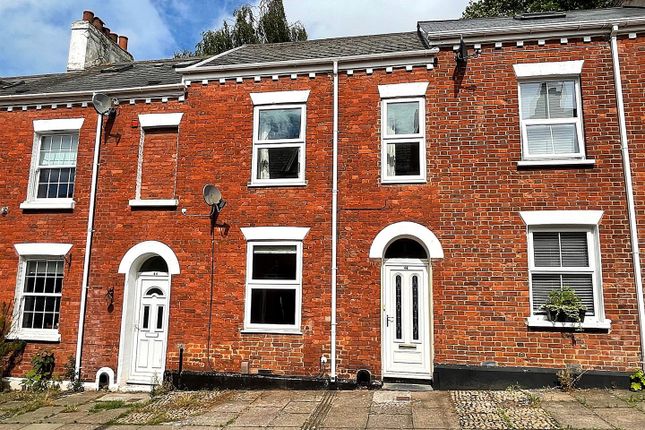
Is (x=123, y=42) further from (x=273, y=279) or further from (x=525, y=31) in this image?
(x=525, y=31)

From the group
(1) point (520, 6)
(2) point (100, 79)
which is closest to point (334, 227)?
(2) point (100, 79)

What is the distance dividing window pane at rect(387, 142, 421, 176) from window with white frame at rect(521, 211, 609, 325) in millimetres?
2191

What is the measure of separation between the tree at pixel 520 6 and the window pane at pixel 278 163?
1344 cm

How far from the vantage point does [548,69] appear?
8.49 meters

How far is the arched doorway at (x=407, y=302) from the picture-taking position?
8.49 meters

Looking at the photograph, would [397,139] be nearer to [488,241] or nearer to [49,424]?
[488,241]

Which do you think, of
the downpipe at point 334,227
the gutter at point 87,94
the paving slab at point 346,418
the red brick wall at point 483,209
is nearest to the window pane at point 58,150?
the gutter at point 87,94

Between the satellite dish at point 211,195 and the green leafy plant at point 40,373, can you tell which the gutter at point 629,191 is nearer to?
the satellite dish at point 211,195

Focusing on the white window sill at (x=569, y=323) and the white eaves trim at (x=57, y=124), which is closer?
the white window sill at (x=569, y=323)

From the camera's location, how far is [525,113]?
866 cm

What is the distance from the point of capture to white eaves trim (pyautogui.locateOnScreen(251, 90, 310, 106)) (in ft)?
31.1

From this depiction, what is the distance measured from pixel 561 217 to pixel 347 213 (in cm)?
375

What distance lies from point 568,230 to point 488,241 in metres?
1.35

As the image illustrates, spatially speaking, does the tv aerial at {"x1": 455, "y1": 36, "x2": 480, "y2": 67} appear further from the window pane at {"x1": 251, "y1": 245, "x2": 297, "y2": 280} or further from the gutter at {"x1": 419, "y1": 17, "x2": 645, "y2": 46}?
the window pane at {"x1": 251, "y1": 245, "x2": 297, "y2": 280}
